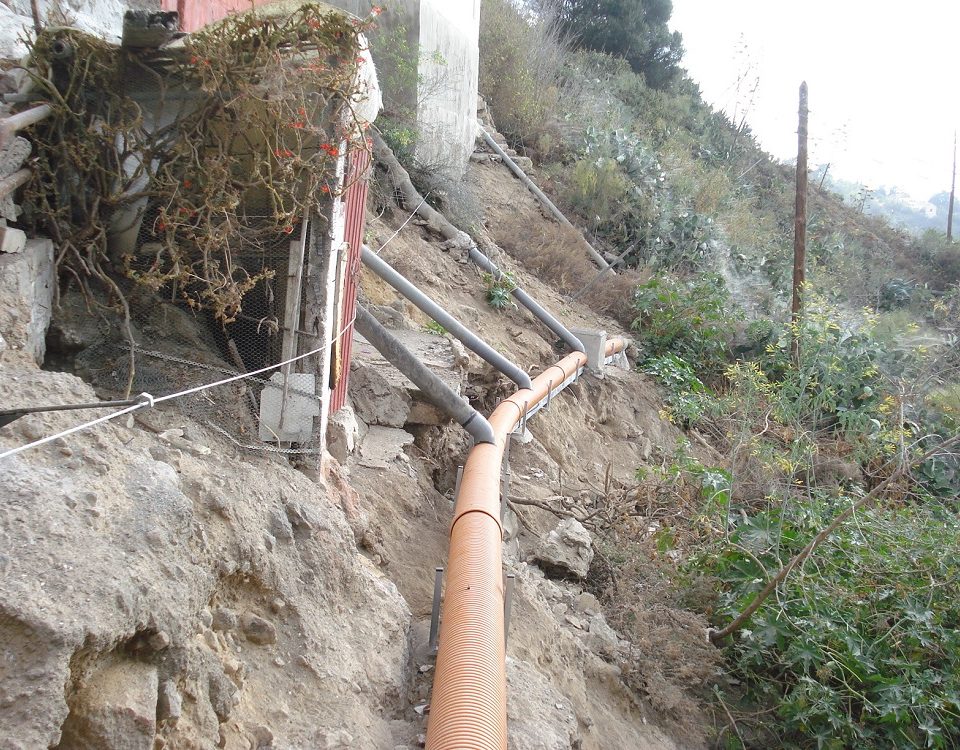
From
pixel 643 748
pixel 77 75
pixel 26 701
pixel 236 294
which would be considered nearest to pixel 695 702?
pixel 643 748

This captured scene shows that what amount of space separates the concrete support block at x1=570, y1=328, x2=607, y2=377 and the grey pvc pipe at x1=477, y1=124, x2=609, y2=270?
3877 mm

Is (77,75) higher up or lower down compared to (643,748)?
higher up

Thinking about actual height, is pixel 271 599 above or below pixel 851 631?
above

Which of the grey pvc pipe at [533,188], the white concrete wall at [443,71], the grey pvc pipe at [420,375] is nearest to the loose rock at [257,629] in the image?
the grey pvc pipe at [420,375]

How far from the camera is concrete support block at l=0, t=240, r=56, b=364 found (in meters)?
3.09

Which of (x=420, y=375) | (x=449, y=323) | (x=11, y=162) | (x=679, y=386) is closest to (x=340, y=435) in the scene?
(x=420, y=375)

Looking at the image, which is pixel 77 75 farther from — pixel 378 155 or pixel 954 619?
pixel 378 155

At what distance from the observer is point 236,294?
3.61 meters

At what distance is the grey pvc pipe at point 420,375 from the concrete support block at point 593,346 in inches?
190

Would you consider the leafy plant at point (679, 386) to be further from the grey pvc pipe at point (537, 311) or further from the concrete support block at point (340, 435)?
the concrete support block at point (340, 435)

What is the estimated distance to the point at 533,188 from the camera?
14883 millimetres

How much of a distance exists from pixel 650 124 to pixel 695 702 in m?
20.1

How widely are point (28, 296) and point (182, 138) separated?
933mm

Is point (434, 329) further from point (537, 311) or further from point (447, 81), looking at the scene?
point (447, 81)
